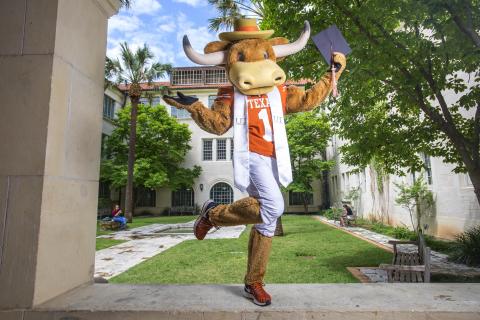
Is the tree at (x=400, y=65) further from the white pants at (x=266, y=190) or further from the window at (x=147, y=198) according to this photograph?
the window at (x=147, y=198)

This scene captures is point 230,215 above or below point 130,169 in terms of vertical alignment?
below

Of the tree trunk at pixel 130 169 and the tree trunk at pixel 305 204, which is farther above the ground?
the tree trunk at pixel 130 169

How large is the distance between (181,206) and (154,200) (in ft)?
8.06

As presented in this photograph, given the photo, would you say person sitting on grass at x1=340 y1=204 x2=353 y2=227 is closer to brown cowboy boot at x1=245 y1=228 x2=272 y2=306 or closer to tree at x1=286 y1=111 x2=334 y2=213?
tree at x1=286 y1=111 x2=334 y2=213

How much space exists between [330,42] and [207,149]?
25.7m

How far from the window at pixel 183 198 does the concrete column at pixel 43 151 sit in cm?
2565

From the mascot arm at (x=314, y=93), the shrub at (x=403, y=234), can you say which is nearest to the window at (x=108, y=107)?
the shrub at (x=403, y=234)

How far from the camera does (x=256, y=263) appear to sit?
8.96 ft

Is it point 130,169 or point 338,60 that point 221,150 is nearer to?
point 130,169

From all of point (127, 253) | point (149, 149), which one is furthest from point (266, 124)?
point (149, 149)

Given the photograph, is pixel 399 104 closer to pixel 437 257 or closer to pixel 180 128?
pixel 437 257

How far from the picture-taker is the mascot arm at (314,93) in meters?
3.09

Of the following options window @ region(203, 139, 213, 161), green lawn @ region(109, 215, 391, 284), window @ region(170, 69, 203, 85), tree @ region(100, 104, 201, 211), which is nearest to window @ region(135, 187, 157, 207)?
tree @ region(100, 104, 201, 211)

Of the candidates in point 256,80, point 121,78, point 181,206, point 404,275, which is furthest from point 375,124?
point 181,206
